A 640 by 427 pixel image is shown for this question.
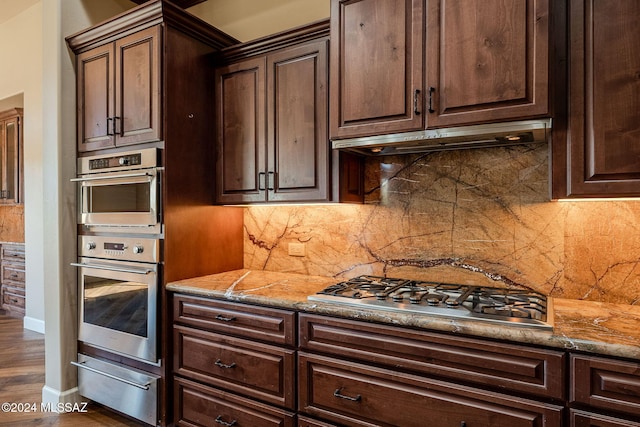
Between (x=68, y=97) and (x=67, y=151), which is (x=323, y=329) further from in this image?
(x=68, y=97)

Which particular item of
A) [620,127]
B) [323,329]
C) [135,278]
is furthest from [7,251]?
[620,127]

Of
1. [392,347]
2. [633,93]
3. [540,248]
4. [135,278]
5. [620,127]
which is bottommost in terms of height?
[392,347]

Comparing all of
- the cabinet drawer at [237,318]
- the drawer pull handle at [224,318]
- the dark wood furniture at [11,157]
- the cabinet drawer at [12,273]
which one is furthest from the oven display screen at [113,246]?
the cabinet drawer at [12,273]

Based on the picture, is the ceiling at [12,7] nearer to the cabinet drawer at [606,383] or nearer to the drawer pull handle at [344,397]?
the drawer pull handle at [344,397]

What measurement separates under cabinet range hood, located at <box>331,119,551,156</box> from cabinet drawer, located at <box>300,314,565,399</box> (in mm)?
871

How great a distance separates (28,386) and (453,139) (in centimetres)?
364

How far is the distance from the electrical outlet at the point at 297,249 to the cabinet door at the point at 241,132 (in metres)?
0.45

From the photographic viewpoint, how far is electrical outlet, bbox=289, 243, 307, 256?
2.64 m

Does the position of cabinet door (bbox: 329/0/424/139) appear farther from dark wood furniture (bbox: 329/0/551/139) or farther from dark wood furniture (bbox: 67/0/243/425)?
dark wood furniture (bbox: 67/0/243/425)

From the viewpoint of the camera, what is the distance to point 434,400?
5.01 ft

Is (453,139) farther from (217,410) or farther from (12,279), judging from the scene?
(12,279)

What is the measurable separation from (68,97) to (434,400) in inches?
117

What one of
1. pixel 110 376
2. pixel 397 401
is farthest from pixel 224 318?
pixel 110 376

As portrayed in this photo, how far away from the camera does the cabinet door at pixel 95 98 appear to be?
257 centimetres
